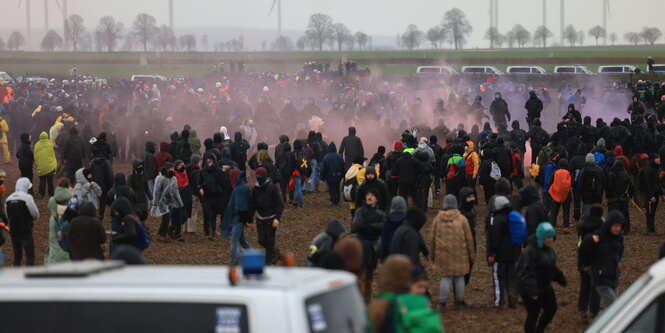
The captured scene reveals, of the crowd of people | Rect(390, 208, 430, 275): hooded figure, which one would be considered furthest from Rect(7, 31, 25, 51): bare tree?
Rect(390, 208, 430, 275): hooded figure

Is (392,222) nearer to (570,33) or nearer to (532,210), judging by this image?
(532,210)

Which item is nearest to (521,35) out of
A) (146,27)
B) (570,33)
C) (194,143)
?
(570,33)

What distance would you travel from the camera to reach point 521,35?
165m

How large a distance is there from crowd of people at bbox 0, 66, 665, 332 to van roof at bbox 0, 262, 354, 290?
1305mm

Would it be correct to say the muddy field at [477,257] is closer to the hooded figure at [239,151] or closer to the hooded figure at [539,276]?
the hooded figure at [539,276]

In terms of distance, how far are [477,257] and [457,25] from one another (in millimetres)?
131696

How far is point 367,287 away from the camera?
13023 mm

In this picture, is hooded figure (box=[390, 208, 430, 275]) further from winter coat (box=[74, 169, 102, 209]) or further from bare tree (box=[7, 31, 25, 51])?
bare tree (box=[7, 31, 25, 51])

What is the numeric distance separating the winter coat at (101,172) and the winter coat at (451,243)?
8986 millimetres

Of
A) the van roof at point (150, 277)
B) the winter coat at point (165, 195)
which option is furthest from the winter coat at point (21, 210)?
the van roof at point (150, 277)

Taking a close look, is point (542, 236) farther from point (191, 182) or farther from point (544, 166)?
point (544, 166)

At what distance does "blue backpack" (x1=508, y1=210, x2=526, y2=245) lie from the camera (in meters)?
13.3

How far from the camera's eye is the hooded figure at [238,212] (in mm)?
16297

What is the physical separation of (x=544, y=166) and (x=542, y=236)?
36.9 feet
